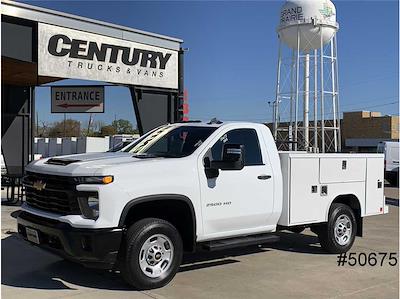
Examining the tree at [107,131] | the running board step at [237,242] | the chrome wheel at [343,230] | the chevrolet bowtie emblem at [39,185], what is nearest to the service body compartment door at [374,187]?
the chrome wheel at [343,230]

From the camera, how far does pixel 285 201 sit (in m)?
7.31

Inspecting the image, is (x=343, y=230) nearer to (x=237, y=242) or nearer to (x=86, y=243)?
(x=237, y=242)

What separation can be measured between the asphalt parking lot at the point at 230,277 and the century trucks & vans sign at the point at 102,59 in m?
5.14

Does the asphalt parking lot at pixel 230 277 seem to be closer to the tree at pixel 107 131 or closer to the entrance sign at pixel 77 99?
the entrance sign at pixel 77 99

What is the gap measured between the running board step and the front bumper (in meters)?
1.32

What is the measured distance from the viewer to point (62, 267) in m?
6.88

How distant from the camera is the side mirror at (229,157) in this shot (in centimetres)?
638

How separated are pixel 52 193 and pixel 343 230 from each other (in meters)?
4.74

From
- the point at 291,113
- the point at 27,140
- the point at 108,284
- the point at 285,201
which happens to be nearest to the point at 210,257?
the point at 285,201

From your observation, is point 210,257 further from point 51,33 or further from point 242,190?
point 51,33

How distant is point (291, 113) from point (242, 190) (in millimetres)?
32179

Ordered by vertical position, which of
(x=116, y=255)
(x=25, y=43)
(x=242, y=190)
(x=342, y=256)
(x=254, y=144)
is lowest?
(x=342, y=256)

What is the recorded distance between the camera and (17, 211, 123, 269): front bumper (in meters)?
5.42

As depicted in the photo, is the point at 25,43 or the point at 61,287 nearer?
the point at 61,287
